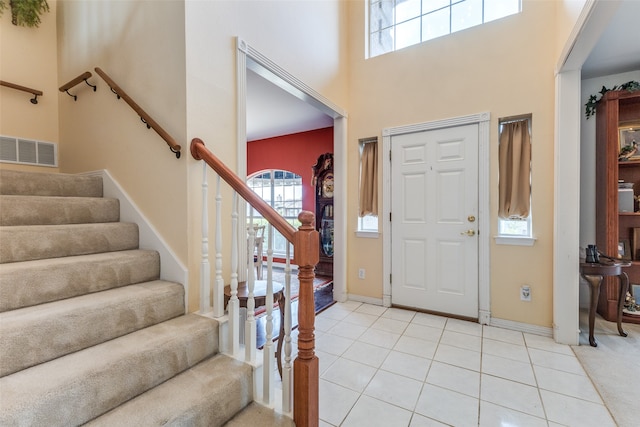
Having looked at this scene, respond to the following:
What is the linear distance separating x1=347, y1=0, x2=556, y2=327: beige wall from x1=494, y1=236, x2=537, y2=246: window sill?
4 cm

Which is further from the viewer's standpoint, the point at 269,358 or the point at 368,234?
the point at 368,234

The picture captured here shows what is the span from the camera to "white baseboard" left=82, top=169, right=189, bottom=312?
170 centimetres

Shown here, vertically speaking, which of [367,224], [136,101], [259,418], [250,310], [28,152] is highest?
[136,101]

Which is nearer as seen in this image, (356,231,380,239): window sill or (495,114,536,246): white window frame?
(495,114,536,246): white window frame

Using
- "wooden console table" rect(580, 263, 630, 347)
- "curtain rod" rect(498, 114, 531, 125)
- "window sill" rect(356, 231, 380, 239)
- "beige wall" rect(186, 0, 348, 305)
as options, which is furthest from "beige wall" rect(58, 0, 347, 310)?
"wooden console table" rect(580, 263, 630, 347)

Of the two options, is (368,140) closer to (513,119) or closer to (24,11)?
(513,119)

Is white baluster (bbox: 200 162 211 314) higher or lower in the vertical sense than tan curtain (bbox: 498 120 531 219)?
lower

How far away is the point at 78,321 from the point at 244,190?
92cm

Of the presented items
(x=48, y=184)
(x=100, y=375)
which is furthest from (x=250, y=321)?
(x=48, y=184)

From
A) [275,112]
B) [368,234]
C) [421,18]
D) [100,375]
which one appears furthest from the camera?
[275,112]

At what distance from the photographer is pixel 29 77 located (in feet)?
8.22

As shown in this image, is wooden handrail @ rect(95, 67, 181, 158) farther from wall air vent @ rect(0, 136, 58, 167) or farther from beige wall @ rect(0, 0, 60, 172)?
wall air vent @ rect(0, 136, 58, 167)

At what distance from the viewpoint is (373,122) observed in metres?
3.36

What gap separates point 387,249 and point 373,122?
1.53m
